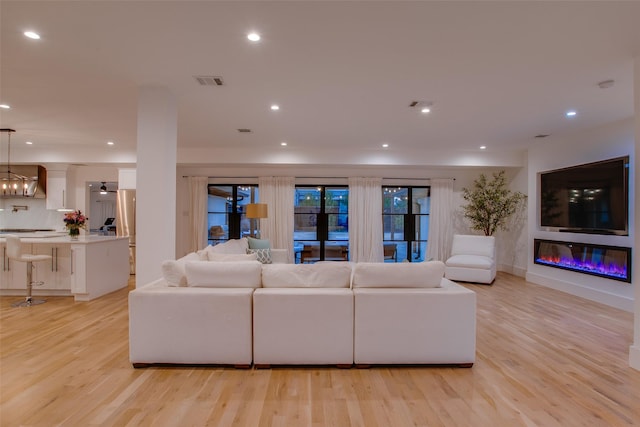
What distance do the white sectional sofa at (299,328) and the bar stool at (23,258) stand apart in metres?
3.05

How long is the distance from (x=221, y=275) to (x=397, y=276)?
156cm

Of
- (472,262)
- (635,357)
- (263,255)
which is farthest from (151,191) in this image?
(472,262)

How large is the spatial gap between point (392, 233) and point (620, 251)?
4.40m

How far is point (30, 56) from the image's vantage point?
2.97m

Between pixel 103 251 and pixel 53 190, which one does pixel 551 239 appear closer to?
pixel 103 251

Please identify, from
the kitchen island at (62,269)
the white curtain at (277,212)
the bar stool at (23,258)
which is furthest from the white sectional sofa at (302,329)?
the white curtain at (277,212)

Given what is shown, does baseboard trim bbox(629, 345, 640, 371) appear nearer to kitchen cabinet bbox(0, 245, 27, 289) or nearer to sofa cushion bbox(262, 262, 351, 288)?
sofa cushion bbox(262, 262, 351, 288)

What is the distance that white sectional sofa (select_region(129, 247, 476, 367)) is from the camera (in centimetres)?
281

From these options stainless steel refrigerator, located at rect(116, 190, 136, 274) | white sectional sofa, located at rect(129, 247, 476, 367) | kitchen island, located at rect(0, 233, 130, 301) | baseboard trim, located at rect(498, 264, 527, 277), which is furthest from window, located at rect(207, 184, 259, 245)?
baseboard trim, located at rect(498, 264, 527, 277)

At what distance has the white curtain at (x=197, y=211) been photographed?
7.96 m

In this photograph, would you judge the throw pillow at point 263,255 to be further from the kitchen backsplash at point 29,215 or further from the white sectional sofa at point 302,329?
the kitchen backsplash at point 29,215

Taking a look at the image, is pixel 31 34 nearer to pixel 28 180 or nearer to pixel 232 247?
pixel 232 247

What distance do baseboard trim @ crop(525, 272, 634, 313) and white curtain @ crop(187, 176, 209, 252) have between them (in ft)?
23.3

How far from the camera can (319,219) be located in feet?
27.3
